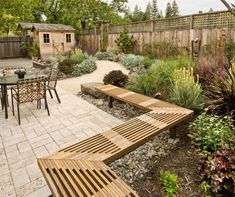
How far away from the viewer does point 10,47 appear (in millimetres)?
17391

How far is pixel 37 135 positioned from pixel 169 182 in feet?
7.55

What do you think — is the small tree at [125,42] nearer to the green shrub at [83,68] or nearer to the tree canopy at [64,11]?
the green shrub at [83,68]

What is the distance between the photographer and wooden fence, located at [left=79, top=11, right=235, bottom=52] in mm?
7422

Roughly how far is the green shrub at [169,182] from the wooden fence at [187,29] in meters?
6.49

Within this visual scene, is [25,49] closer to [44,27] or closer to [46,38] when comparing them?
[46,38]

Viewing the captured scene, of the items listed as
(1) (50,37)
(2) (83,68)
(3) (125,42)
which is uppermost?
(1) (50,37)

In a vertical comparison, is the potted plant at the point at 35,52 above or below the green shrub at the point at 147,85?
above

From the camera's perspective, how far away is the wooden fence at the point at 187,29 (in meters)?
7.42

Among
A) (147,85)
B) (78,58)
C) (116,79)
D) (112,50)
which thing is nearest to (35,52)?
(112,50)

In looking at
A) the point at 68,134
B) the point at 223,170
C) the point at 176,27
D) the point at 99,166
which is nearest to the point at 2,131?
the point at 68,134

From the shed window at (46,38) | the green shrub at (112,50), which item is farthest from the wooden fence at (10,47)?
the green shrub at (112,50)

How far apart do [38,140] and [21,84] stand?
48.6 inches

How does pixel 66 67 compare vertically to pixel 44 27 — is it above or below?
below

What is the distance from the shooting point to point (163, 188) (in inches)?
86.5
